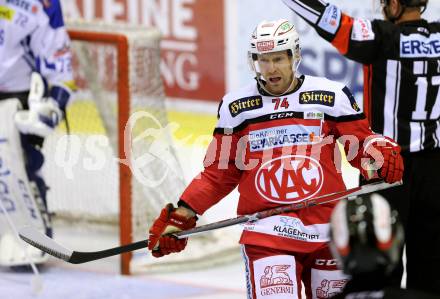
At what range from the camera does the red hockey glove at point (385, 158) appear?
14.6 ft

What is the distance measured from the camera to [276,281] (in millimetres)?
4312

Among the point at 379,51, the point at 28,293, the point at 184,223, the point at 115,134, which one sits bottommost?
the point at 28,293

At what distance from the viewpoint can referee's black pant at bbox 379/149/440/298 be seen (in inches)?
203

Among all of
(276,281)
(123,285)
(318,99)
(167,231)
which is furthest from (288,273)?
(123,285)

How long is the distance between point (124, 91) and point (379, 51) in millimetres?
1709

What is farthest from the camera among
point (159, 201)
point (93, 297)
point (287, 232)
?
point (159, 201)

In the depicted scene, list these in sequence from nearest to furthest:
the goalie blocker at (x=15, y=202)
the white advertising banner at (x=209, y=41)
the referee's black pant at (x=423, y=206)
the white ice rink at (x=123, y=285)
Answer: the referee's black pant at (x=423, y=206), the white ice rink at (x=123, y=285), the goalie blocker at (x=15, y=202), the white advertising banner at (x=209, y=41)

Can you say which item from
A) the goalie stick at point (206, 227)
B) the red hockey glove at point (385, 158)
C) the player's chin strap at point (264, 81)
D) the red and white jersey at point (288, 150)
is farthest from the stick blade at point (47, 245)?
the red hockey glove at point (385, 158)

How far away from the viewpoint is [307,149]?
14.6ft

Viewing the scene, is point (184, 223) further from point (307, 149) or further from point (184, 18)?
point (184, 18)

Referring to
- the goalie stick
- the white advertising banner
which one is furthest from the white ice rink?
the white advertising banner

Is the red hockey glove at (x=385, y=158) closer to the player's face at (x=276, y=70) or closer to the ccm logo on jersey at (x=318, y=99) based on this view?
the ccm logo on jersey at (x=318, y=99)

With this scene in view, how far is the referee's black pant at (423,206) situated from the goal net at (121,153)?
1768mm

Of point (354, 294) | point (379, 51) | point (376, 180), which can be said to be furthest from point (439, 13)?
point (354, 294)
